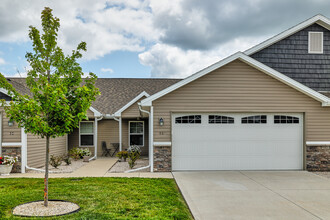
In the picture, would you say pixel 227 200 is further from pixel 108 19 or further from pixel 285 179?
pixel 108 19

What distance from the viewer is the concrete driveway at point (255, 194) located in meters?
5.89

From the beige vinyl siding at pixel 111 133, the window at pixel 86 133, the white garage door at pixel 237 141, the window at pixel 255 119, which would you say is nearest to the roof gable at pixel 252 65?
the white garage door at pixel 237 141

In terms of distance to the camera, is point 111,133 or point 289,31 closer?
point 289,31

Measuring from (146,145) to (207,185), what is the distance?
357 inches

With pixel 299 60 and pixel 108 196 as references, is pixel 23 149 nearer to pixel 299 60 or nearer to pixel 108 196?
pixel 108 196

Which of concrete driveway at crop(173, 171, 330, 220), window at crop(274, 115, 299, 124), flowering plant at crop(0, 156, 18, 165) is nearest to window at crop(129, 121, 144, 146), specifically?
concrete driveway at crop(173, 171, 330, 220)

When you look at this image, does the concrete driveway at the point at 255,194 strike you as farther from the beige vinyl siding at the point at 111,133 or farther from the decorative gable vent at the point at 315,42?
the beige vinyl siding at the point at 111,133

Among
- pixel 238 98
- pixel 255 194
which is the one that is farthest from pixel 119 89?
pixel 255 194

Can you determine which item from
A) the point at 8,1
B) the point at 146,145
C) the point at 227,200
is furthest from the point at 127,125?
the point at 227,200

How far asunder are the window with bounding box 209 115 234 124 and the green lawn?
Result: 3.18 metres

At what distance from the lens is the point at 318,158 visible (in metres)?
11.2

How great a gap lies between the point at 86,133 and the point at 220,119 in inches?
354

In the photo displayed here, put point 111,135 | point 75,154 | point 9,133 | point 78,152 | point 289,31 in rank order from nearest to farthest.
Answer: point 9,133 → point 289,31 → point 75,154 → point 78,152 → point 111,135

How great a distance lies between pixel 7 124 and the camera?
1092 cm
